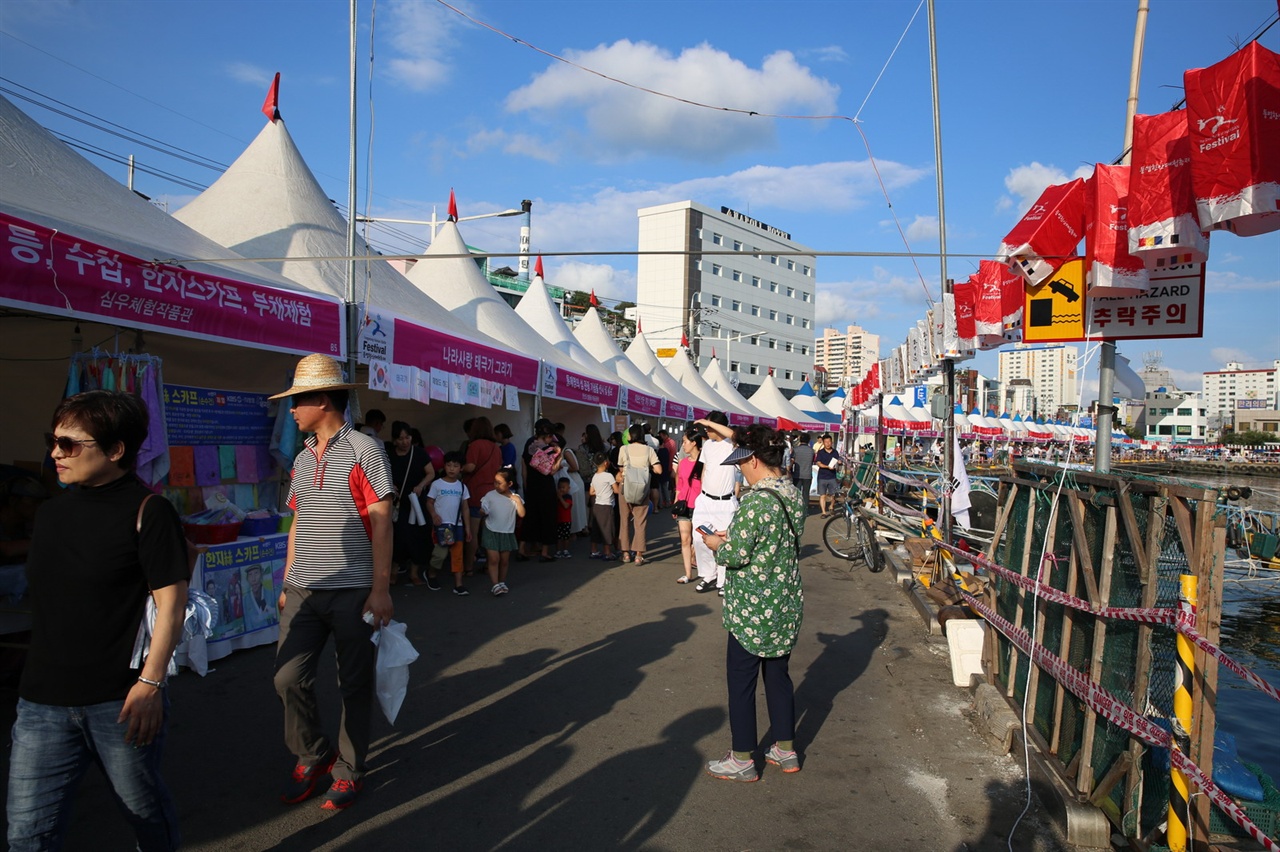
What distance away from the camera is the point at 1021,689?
4.54 m

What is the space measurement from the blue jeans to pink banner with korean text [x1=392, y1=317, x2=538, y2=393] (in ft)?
18.7

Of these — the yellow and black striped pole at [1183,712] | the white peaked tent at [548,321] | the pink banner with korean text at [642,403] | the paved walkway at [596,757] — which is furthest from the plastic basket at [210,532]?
the white peaked tent at [548,321]

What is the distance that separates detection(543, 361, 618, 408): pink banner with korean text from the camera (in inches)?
453

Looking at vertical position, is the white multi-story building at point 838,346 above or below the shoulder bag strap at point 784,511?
above

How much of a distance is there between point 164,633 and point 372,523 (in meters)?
1.16

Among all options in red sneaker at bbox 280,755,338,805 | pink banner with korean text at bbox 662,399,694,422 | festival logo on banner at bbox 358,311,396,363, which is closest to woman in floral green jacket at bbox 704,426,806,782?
red sneaker at bbox 280,755,338,805

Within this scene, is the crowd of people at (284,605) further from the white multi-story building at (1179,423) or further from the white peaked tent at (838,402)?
the white multi-story building at (1179,423)

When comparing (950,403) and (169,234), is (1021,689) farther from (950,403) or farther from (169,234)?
(169,234)

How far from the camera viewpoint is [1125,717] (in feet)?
10.1

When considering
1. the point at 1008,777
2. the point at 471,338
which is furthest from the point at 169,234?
the point at 1008,777

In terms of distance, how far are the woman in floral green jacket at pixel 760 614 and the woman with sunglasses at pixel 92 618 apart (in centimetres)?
252

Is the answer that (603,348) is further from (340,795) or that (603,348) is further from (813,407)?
(813,407)

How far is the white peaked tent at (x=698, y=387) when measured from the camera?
25953 millimetres

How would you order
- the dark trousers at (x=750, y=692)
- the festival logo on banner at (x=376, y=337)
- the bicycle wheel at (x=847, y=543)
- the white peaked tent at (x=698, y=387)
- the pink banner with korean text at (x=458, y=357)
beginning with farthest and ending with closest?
the white peaked tent at (x=698, y=387)
the bicycle wheel at (x=847, y=543)
the pink banner with korean text at (x=458, y=357)
the festival logo on banner at (x=376, y=337)
the dark trousers at (x=750, y=692)
